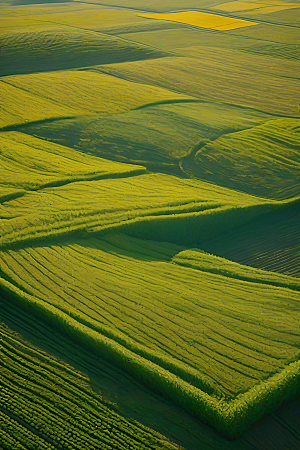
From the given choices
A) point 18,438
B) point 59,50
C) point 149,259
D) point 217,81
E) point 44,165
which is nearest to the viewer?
point 18,438

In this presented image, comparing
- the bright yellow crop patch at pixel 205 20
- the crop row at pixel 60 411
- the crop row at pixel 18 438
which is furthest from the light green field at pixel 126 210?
the bright yellow crop patch at pixel 205 20

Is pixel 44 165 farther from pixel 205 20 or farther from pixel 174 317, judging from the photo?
pixel 205 20

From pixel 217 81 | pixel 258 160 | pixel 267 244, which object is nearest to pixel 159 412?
pixel 267 244

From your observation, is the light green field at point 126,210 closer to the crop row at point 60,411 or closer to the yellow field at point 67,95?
the crop row at point 60,411

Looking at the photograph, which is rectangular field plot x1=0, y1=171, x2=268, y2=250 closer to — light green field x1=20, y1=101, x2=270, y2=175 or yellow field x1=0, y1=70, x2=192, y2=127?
light green field x1=20, y1=101, x2=270, y2=175

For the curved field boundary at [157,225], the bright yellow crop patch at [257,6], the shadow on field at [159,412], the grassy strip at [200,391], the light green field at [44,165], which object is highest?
the bright yellow crop patch at [257,6]

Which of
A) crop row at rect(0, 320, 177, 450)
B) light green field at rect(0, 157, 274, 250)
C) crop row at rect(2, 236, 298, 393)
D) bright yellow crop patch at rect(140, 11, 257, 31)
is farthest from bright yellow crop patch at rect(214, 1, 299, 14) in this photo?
crop row at rect(0, 320, 177, 450)

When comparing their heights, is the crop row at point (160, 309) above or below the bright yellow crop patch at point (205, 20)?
below
